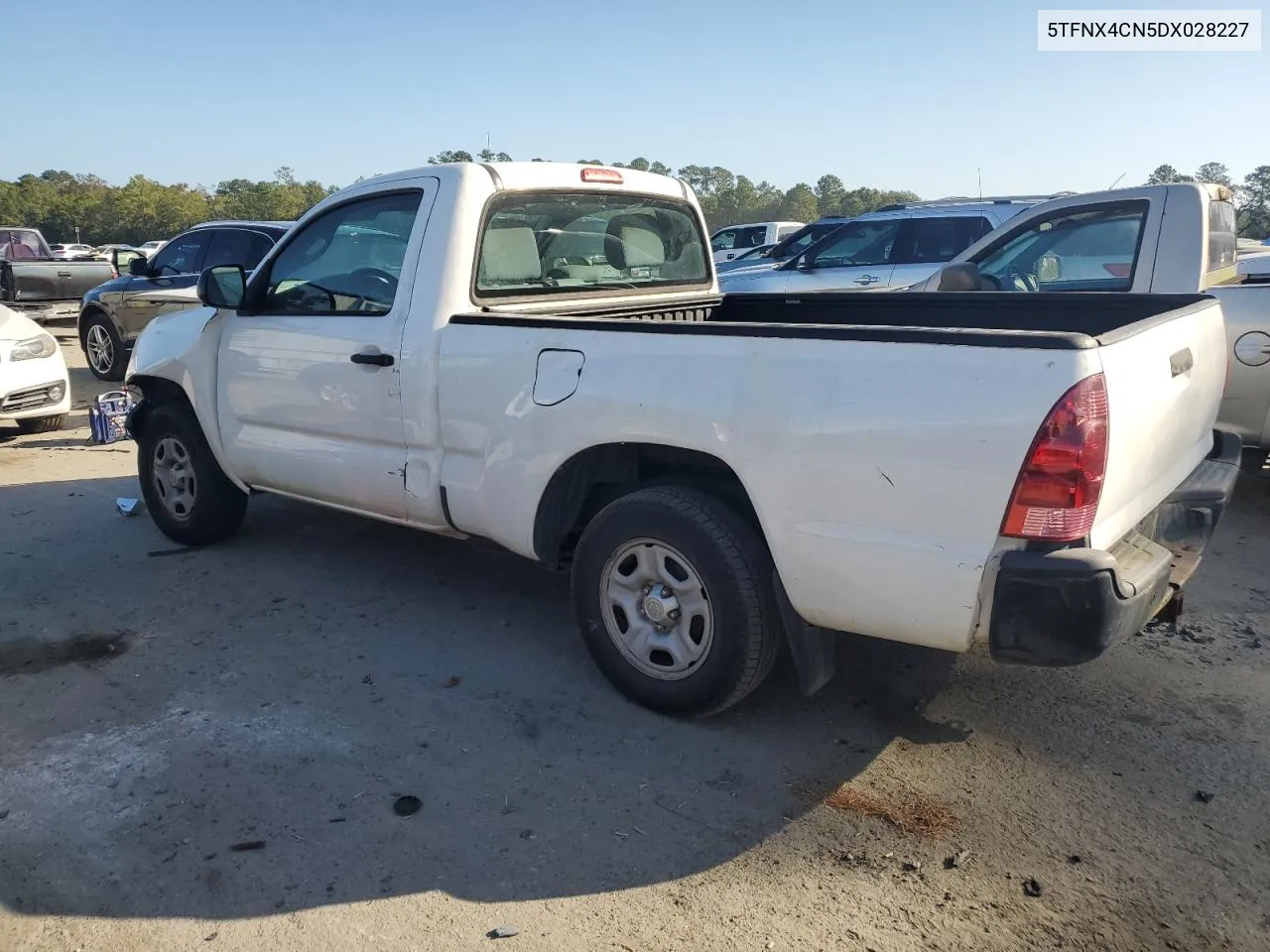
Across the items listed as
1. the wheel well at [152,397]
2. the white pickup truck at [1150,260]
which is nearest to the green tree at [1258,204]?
the white pickup truck at [1150,260]

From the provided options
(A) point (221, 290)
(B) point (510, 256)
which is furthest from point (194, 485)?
(B) point (510, 256)

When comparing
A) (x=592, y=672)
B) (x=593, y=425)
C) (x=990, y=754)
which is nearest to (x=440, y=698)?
(x=592, y=672)

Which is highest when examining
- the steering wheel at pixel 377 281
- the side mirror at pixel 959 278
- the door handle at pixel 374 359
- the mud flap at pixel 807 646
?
the steering wheel at pixel 377 281

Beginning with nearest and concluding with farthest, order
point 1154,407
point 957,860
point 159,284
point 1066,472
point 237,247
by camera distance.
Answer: point 1066,472, point 957,860, point 1154,407, point 237,247, point 159,284

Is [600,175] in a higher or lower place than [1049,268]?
higher

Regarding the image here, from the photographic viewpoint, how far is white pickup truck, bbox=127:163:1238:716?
8.63ft

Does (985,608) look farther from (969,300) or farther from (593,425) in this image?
(969,300)

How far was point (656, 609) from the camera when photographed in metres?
3.45

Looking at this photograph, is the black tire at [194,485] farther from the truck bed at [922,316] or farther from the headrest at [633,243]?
the headrest at [633,243]

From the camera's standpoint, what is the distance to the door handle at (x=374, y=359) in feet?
13.4

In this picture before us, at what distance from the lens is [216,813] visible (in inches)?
119

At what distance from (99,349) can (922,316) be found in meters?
10.1

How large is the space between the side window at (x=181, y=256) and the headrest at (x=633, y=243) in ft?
23.2

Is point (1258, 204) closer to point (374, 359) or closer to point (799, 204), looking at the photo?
point (374, 359)
